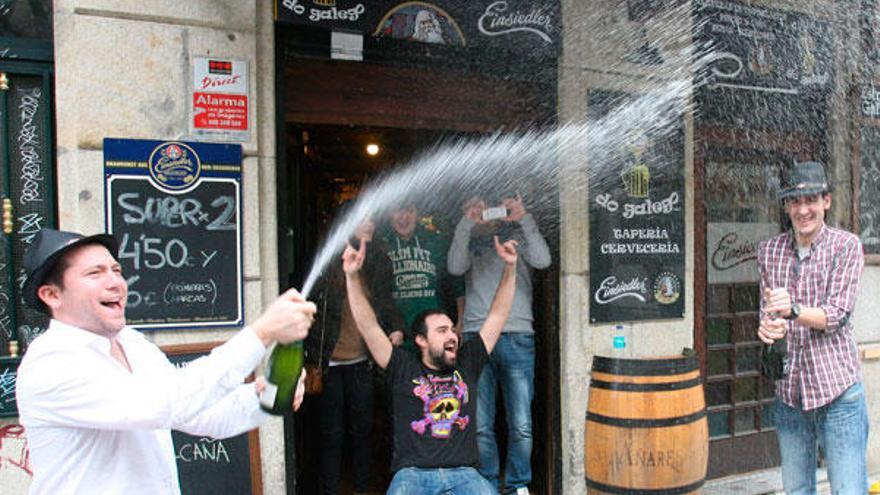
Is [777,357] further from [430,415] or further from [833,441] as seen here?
[430,415]

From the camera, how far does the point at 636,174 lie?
15.0 feet

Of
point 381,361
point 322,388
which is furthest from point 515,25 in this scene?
point 322,388

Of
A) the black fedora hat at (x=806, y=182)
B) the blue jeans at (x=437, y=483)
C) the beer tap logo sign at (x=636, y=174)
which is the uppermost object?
the beer tap logo sign at (x=636, y=174)

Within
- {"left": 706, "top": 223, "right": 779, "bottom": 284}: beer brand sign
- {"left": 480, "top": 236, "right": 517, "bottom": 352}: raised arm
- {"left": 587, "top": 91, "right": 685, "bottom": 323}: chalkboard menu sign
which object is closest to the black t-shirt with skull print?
{"left": 480, "top": 236, "right": 517, "bottom": 352}: raised arm

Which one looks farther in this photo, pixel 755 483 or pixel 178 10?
pixel 755 483

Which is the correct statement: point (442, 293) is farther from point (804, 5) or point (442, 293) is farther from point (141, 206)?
point (804, 5)

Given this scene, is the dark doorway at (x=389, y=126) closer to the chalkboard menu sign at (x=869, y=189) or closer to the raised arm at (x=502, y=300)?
the raised arm at (x=502, y=300)

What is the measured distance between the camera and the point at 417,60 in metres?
4.12

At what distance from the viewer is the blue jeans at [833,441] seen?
327 centimetres

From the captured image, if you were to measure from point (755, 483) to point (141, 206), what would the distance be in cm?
464

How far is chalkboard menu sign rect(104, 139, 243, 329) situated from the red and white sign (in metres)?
0.10

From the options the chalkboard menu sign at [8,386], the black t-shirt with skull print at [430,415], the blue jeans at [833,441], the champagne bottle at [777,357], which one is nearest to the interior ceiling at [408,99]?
the black t-shirt with skull print at [430,415]

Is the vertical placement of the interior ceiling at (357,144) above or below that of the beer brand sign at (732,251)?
above

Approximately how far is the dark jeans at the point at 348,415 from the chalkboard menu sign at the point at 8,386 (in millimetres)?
1730
